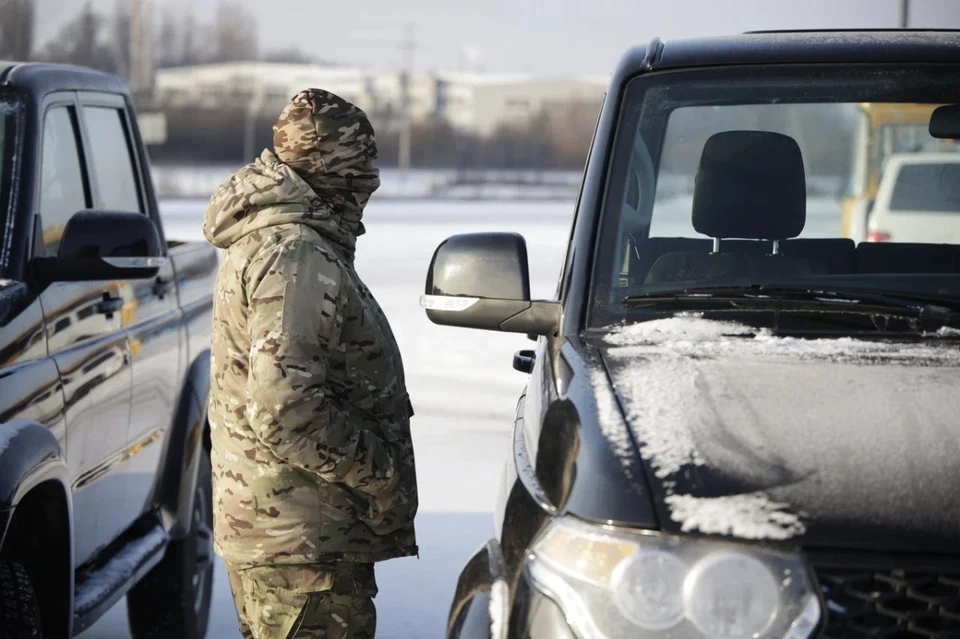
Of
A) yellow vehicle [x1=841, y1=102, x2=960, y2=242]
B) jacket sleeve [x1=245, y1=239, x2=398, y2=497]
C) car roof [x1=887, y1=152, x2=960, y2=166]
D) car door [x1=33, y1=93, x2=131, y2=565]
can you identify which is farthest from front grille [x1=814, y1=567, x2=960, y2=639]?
car door [x1=33, y1=93, x2=131, y2=565]

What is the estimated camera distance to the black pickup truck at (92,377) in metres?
3.62

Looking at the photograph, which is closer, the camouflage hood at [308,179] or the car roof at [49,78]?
the camouflage hood at [308,179]

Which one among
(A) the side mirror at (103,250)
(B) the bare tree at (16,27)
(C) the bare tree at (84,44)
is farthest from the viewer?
(C) the bare tree at (84,44)

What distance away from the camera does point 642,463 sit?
2.17 meters

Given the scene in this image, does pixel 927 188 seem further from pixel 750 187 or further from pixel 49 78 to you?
pixel 49 78

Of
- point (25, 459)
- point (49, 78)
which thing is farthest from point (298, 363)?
point (49, 78)

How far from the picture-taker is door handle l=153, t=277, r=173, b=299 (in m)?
4.97

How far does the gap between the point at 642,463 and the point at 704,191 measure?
53.4 inches

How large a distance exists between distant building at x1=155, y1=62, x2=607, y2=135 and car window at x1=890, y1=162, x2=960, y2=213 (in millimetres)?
68887

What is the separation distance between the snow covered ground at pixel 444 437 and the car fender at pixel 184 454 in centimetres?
57

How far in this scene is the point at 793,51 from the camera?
3318 mm

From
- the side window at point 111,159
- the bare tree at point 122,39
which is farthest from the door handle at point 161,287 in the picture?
the bare tree at point 122,39

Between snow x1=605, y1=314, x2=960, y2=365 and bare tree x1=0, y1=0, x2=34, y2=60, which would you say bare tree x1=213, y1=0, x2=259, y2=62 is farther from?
snow x1=605, y1=314, x2=960, y2=365

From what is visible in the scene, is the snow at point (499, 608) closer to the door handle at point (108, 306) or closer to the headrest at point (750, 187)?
the headrest at point (750, 187)
